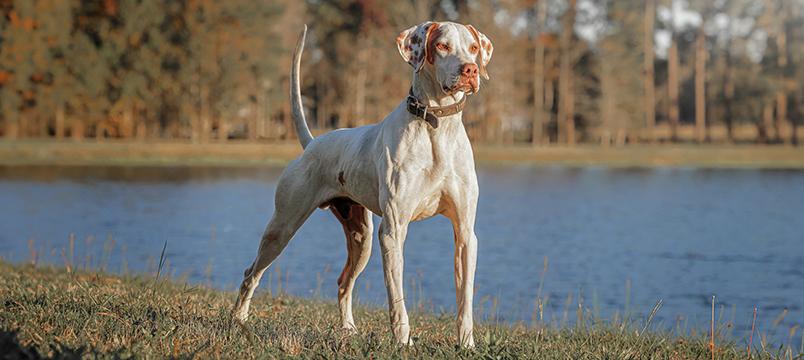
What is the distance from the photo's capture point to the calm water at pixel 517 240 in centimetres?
1504

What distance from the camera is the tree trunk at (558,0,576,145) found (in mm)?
61906

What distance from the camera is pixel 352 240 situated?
7.28 m

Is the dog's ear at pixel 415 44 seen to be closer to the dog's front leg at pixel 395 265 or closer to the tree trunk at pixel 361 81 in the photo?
the dog's front leg at pixel 395 265

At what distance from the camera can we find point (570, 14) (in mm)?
61875

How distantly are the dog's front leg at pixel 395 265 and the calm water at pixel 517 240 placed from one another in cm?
409

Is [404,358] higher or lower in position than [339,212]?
lower

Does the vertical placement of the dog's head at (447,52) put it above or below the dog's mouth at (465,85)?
above

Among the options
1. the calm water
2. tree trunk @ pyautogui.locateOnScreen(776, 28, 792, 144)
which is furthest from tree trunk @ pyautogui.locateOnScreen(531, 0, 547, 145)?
the calm water

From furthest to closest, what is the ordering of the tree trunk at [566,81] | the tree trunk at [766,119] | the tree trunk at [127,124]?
the tree trunk at [766,119] → the tree trunk at [566,81] → the tree trunk at [127,124]

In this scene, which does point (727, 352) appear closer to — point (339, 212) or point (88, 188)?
point (339, 212)

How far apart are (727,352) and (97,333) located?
4.19 metres

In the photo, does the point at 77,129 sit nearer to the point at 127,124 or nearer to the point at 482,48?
the point at 127,124

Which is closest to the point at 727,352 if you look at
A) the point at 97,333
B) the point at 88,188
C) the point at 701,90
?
the point at 97,333

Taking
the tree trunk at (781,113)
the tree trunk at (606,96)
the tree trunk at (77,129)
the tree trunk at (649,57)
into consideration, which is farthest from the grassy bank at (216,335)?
the tree trunk at (781,113)
